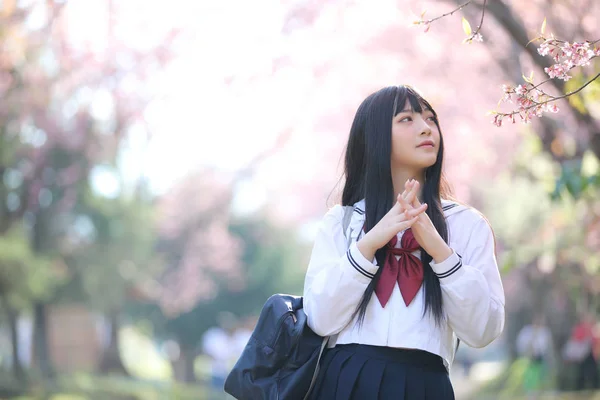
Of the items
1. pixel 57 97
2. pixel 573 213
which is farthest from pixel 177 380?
pixel 573 213

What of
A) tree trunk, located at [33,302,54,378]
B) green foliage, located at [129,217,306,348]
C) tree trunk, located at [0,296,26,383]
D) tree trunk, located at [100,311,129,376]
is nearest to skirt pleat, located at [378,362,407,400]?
tree trunk, located at [0,296,26,383]

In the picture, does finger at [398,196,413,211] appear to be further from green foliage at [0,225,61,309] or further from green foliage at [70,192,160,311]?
green foliage at [70,192,160,311]

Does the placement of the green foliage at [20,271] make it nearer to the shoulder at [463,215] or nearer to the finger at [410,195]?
the shoulder at [463,215]

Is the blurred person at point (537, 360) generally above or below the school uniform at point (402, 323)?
below

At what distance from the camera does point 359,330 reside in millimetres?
2865

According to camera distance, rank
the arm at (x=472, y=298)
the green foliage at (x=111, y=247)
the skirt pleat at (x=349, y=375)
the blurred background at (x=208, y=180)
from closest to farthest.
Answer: the arm at (x=472, y=298) < the skirt pleat at (x=349, y=375) < the blurred background at (x=208, y=180) < the green foliage at (x=111, y=247)

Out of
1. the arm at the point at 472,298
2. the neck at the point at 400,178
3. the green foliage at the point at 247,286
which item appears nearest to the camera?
the arm at the point at 472,298

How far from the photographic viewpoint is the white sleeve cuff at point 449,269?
274cm

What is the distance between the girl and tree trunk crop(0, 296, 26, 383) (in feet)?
43.8

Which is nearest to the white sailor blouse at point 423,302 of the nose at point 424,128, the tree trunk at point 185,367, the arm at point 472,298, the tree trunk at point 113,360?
the arm at point 472,298

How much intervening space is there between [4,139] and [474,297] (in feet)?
44.0

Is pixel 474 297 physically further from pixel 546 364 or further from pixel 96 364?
pixel 96 364

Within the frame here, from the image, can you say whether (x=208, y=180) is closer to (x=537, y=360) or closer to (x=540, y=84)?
(x=537, y=360)

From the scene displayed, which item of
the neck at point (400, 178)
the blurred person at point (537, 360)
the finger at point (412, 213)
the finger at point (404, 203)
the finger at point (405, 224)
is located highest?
the neck at point (400, 178)
